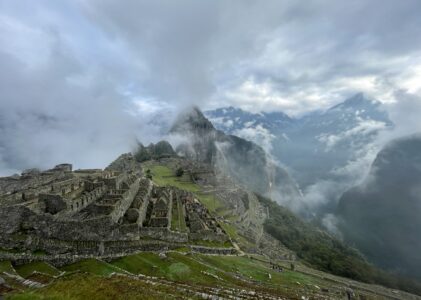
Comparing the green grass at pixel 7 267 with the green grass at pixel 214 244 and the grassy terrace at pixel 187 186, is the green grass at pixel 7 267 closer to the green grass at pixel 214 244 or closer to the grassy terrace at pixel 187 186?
the green grass at pixel 214 244

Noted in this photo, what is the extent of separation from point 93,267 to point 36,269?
506 cm

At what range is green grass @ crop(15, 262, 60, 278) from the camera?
95.3 ft

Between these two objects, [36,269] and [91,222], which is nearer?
[36,269]

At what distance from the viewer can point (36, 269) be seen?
29906mm

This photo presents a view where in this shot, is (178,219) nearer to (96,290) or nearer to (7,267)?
(7,267)

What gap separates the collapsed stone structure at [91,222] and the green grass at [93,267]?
1500mm

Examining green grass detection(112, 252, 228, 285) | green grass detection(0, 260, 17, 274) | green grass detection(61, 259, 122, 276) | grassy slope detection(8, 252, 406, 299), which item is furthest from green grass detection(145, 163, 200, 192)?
green grass detection(0, 260, 17, 274)

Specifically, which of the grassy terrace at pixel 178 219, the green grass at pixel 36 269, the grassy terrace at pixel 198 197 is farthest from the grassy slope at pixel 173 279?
the grassy terrace at pixel 198 197

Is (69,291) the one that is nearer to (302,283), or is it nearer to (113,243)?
(113,243)

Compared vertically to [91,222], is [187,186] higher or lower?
higher

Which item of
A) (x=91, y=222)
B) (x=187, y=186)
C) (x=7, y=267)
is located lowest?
(x=7, y=267)

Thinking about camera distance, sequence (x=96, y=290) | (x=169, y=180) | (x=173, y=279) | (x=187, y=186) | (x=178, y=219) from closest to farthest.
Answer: (x=96, y=290)
(x=173, y=279)
(x=178, y=219)
(x=187, y=186)
(x=169, y=180)

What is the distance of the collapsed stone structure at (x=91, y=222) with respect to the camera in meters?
34.3

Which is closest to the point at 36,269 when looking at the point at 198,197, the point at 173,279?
the point at 173,279
